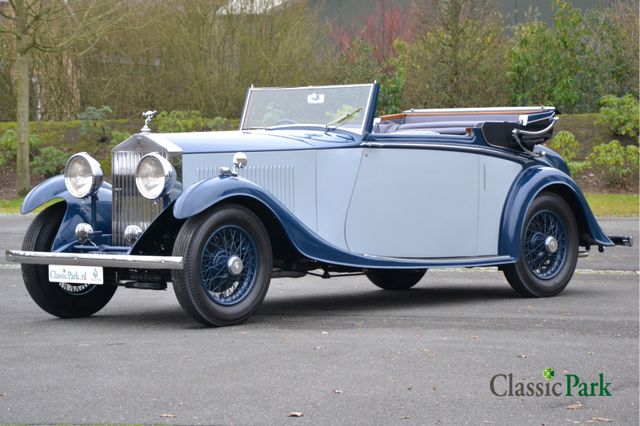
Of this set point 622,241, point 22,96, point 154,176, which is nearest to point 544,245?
point 622,241

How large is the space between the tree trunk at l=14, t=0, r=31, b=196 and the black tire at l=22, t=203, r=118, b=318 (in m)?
15.3

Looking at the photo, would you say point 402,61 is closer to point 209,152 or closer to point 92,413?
point 209,152

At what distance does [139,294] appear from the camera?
10453 mm

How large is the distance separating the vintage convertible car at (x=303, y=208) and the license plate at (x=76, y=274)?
0.01 metres

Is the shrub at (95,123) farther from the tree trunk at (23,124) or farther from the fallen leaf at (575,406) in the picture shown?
the fallen leaf at (575,406)

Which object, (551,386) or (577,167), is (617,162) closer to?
(577,167)

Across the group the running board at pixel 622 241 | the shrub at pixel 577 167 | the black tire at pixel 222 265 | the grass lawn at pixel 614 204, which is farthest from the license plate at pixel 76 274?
the shrub at pixel 577 167

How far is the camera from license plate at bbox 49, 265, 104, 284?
816 centimetres

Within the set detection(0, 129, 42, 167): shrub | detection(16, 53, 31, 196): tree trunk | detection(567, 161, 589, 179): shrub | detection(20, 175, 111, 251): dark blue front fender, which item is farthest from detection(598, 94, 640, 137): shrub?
detection(20, 175, 111, 251): dark blue front fender

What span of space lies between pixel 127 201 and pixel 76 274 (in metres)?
0.66

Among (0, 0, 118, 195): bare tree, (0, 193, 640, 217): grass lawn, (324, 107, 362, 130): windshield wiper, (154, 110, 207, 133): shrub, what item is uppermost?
(0, 0, 118, 195): bare tree

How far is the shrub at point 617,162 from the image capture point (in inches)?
906

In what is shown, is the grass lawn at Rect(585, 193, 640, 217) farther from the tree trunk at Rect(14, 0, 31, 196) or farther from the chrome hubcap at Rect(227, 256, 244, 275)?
the chrome hubcap at Rect(227, 256, 244, 275)

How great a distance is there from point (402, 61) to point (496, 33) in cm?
214
